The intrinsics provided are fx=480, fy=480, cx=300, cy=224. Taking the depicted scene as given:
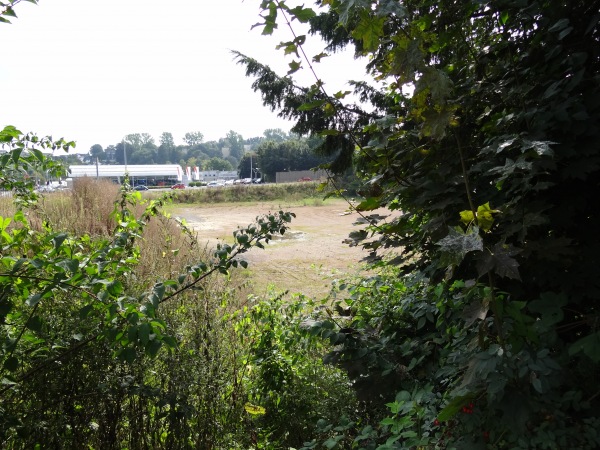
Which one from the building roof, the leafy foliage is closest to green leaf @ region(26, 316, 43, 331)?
the leafy foliage

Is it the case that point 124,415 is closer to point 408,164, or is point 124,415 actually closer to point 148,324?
point 148,324

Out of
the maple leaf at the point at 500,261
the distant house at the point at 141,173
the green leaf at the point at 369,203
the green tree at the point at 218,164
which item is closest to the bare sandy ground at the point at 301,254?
the distant house at the point at 141,173

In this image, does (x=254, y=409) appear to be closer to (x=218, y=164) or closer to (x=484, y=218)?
(x=484, y=218)

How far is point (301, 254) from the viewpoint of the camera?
10562 millimetres

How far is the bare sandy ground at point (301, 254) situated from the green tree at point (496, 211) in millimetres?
2815

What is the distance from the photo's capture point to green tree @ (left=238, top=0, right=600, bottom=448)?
1240 mm

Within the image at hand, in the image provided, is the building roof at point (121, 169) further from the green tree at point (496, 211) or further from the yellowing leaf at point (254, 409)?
the green tree at point (496, 211)

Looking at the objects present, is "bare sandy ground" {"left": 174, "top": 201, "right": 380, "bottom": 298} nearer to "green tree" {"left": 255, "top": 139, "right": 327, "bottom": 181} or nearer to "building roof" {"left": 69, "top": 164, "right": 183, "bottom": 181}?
"building roof" {"left": 69, "top": 164, "right": 183, "bottom": 181}

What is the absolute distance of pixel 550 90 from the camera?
1.44 metres

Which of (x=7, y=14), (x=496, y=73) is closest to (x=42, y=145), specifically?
(x=7, y=14)

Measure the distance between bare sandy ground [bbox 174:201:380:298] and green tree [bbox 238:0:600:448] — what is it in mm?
2815

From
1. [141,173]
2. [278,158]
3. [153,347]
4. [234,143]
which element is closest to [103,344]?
[153,347]

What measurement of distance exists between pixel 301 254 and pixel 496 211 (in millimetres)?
9398

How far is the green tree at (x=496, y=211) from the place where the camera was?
1.24m
